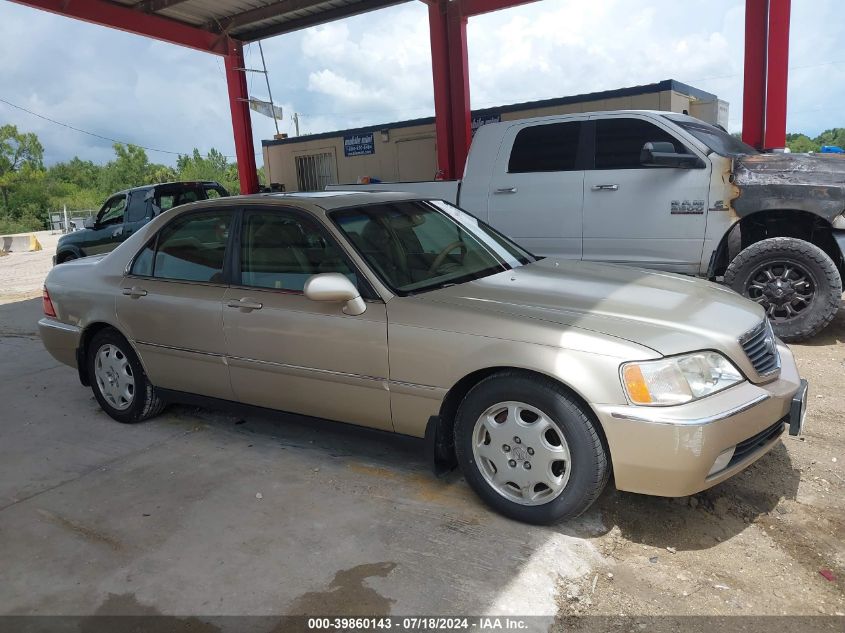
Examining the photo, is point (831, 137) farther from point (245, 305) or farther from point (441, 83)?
point (245, 305)

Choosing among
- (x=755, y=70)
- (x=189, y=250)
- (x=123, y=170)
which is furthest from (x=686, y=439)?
(x=123, y=170)

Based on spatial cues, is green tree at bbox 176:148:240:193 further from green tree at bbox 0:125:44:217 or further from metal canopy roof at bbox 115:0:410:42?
metal canopy roof at bbox 115:0:410:42

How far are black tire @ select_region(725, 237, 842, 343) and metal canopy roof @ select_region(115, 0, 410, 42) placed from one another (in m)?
9.33

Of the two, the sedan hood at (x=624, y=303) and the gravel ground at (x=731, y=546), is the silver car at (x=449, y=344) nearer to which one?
the sedan hood at (x=624, y=303)

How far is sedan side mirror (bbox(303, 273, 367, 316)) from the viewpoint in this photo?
3.25 metres

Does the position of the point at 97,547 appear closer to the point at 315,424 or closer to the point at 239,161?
the point at 315,424

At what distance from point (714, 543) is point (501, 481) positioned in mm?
960

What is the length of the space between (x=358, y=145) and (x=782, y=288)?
12129mm

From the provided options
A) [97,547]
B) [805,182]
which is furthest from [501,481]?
[805,182]

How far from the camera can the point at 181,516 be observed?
333 centimetres

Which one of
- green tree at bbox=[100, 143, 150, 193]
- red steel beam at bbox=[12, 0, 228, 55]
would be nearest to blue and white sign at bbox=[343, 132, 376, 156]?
red steel beam at bbox=[12, 0, 228, 55]

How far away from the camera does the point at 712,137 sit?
20.3ft

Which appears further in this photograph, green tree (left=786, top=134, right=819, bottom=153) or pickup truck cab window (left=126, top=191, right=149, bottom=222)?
green tree (left=786, top=134, right=819, bottom=153)

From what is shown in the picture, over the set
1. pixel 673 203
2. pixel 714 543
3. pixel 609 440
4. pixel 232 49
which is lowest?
pixel 714 543
